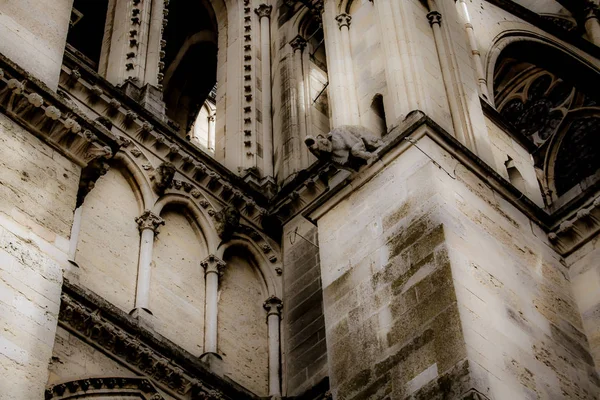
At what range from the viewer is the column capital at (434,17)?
17.1m

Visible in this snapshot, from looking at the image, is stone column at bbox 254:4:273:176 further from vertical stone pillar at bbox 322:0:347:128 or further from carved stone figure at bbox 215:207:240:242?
vertical stone pillar at bbox 322:0:347:128

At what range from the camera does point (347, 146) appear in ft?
49.8

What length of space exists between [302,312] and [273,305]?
0.51m

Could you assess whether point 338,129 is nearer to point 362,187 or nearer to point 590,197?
point 362,187

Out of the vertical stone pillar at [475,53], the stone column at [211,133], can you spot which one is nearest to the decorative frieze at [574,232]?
the vertical stone pillar at [475,53]

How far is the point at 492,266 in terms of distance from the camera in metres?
13.7

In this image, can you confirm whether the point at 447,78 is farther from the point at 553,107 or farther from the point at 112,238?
the point at 553,107

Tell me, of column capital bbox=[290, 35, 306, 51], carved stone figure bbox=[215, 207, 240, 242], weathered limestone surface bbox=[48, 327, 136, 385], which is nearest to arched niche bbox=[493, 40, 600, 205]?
column capital bbox=[290, 35, 306, 51]

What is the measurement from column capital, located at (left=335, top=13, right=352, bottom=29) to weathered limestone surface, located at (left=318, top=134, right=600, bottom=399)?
3306 millimetres

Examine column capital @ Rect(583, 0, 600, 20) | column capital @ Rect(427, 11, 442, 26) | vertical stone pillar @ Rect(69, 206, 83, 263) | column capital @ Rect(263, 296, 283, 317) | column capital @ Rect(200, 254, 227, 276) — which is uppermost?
column capital @ Rect(583, 0, 600, 20)

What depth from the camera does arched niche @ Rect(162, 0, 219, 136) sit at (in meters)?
22.1

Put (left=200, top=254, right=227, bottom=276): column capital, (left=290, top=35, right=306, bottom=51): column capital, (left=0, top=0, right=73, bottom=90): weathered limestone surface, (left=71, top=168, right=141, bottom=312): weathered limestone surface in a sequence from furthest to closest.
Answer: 1. (left=290, top=35, right=306, bottom=51): column capital
2. (left=200, top=254, right=227, bottom=276): column capital
3. (left=71, top=168, right=141, bottom=312): weathered limestone surface
4. (left=0, top=0, right=73, bottom=90): weathered limestone surface

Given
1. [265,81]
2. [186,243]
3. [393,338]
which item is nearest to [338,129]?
[186,243]

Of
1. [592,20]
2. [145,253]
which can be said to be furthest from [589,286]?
[592,20]
